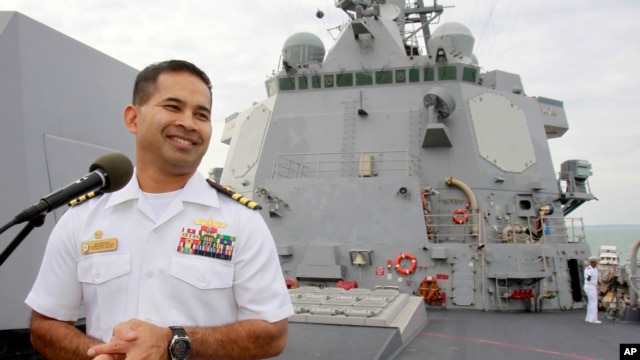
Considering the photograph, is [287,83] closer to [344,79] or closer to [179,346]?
[344,79]

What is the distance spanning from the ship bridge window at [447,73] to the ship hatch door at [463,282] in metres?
4.46

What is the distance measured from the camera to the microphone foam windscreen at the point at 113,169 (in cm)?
149

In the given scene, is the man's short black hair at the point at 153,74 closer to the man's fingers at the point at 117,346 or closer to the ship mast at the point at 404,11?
the man's fingers at the point at 117,346

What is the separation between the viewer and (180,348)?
4.21 feet

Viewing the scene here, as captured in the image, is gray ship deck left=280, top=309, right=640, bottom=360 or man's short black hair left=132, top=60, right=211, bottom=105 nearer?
man's short black hair left=132, top=60, right=211, bottom=105

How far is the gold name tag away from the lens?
1484 mm

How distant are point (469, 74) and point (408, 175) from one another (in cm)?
314

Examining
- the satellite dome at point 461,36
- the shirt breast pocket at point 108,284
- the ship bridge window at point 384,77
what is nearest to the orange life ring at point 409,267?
the ship bridge window at point 384,77

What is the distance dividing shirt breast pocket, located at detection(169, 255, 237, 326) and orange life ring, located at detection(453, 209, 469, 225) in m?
8.08

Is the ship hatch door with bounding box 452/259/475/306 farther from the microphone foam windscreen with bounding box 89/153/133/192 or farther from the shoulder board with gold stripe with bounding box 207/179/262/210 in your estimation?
the microphone foam windscreen with bounding box 89/153/133/192

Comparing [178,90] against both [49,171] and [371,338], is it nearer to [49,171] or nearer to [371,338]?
[49,171]

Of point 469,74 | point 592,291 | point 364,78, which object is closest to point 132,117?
point 592,291

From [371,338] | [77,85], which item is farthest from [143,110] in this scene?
[371,338]

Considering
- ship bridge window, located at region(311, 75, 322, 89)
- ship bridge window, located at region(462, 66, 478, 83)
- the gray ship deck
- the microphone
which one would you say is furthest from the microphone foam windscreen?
ship bridge window, located at region(462, 66, 478, 83)
